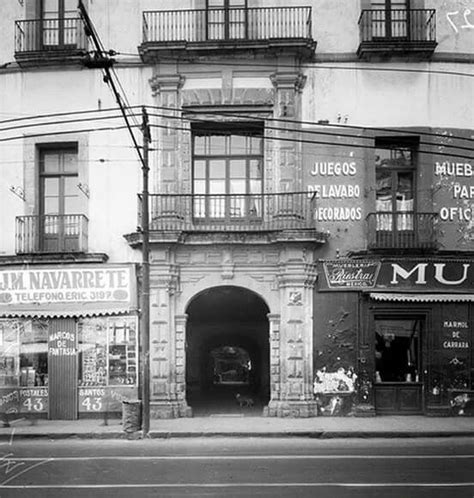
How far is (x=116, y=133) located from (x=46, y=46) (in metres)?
3.02

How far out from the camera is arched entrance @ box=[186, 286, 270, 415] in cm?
2353

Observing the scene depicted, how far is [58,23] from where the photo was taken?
20.1 m

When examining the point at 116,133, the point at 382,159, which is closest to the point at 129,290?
the point at 116,133

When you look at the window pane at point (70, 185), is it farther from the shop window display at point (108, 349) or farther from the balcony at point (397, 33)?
the balcony at point (397, 33)

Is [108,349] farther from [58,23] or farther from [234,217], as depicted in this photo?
[58,23]

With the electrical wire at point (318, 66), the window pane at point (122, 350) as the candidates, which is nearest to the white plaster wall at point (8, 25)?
the electrical wire at point (318, 66)

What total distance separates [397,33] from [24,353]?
12893 millimetres

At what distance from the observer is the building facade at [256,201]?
62.7ft

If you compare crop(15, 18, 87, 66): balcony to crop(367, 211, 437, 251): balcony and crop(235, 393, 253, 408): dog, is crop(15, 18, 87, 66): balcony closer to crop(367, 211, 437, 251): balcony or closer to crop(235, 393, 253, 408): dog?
crop(367, 211, 437, 251): balcony

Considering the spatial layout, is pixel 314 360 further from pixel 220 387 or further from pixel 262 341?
pixel 220 387

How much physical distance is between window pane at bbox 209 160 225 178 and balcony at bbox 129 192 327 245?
2.33 feet

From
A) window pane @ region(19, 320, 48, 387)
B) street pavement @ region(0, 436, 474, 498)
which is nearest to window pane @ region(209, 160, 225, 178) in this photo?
A: window pane @ region(19, 320, 48, 387)

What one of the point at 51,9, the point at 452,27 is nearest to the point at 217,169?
the point at 51,9

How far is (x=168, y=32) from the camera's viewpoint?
1981 centimetres
